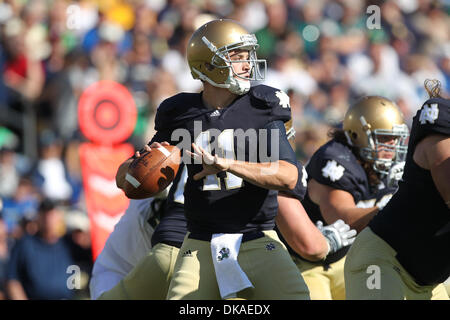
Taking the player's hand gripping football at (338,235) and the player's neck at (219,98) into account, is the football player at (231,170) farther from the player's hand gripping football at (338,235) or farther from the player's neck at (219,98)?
the player's hand gripping football at (338,235)

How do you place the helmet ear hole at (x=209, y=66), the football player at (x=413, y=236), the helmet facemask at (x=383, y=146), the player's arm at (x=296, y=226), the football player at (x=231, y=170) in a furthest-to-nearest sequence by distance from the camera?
the helmet facemask at (x=383, y=146) < the player's arm at (x=296, y=226) < the helmet ear hole at (x=209, y=66) < the football player at (x=413, y=236) < the football player at (x=231, y=170)

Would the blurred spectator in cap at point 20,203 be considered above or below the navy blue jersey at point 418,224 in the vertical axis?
below

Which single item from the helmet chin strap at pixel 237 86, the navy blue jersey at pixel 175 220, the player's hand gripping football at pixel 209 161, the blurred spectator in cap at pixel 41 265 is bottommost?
the blurred spectator in cap at pixel 41 265

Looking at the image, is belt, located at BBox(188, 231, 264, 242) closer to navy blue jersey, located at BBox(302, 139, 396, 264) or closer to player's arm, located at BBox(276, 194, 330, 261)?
player's arm, located at BBox(276, 194, 330, 261)

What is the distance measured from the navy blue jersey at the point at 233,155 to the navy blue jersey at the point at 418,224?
0.60 m

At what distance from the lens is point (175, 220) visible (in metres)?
3.73

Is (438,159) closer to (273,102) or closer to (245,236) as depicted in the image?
(273,102)

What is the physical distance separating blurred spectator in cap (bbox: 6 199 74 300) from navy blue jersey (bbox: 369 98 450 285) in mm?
3283

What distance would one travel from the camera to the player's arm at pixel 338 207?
4156mm

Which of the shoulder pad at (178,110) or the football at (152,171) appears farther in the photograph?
the shoulder pad at (178,110)

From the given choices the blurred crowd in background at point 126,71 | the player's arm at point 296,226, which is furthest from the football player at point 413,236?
the blurred crowd in background at point 126,71

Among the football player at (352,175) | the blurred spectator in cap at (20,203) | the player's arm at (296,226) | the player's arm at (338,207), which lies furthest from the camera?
the blurred spectator in cap at (20,203)

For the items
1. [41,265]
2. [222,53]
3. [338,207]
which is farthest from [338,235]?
[41,265]
